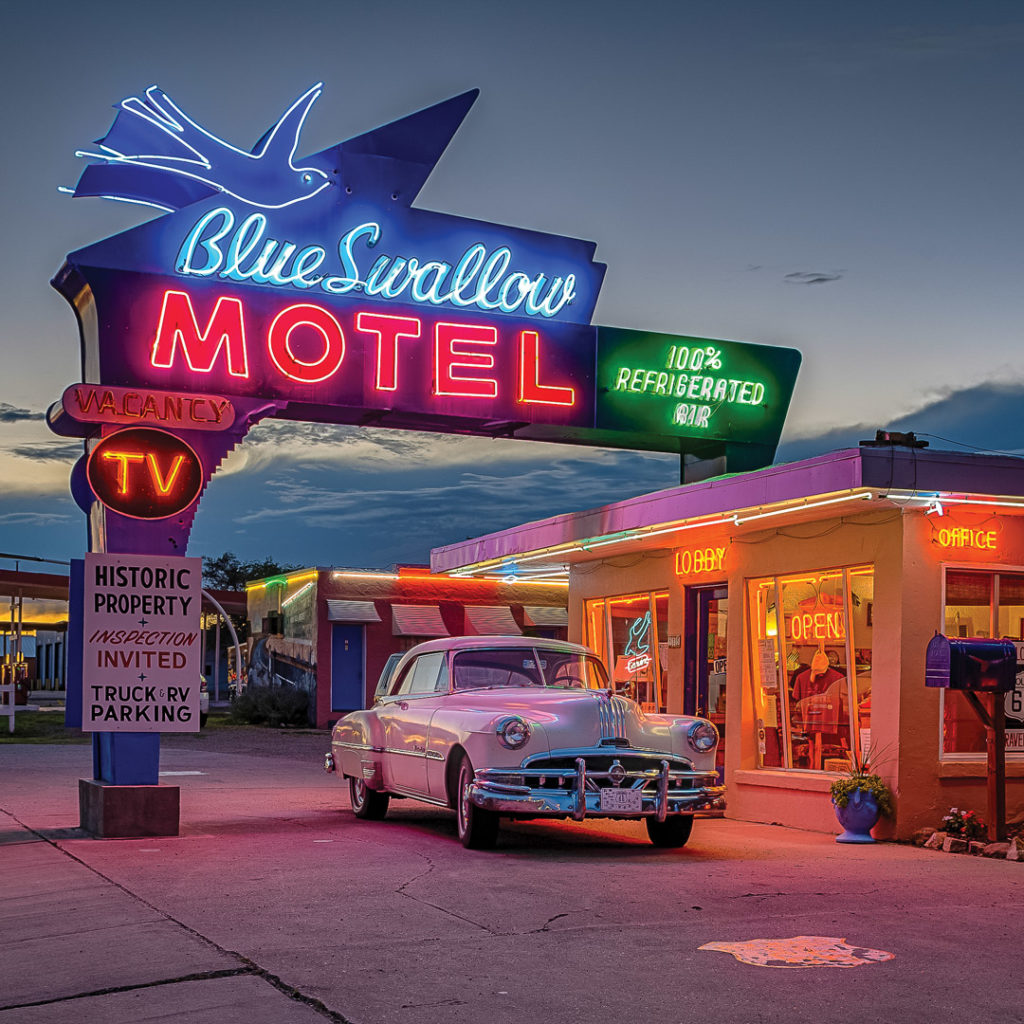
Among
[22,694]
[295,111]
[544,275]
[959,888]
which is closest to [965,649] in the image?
[959,888]

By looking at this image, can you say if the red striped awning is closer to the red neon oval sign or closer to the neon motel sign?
the neon motel sign

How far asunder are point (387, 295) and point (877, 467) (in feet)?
18.9

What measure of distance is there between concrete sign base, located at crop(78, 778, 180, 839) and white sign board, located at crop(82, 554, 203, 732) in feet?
1.63

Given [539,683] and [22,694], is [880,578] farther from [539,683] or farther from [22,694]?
[22,694]

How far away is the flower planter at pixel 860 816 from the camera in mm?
12453

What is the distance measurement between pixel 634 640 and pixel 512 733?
7.67 meters

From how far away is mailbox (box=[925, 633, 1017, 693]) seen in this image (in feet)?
38.6

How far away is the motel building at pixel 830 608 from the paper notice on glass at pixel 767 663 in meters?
0.02

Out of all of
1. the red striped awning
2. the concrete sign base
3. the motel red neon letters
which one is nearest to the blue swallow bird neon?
the motel red neon letters

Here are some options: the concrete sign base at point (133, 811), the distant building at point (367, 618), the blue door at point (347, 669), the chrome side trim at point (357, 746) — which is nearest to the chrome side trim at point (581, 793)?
the chrome side trim at point (357, 746)

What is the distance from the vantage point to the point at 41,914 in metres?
8.09

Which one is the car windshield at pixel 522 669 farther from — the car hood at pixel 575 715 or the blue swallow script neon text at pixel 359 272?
the blue swallow script neon text at pixel 359 272

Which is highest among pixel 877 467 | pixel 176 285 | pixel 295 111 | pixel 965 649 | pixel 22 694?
pixel 295 111

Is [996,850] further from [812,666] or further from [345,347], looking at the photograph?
[345,347]
